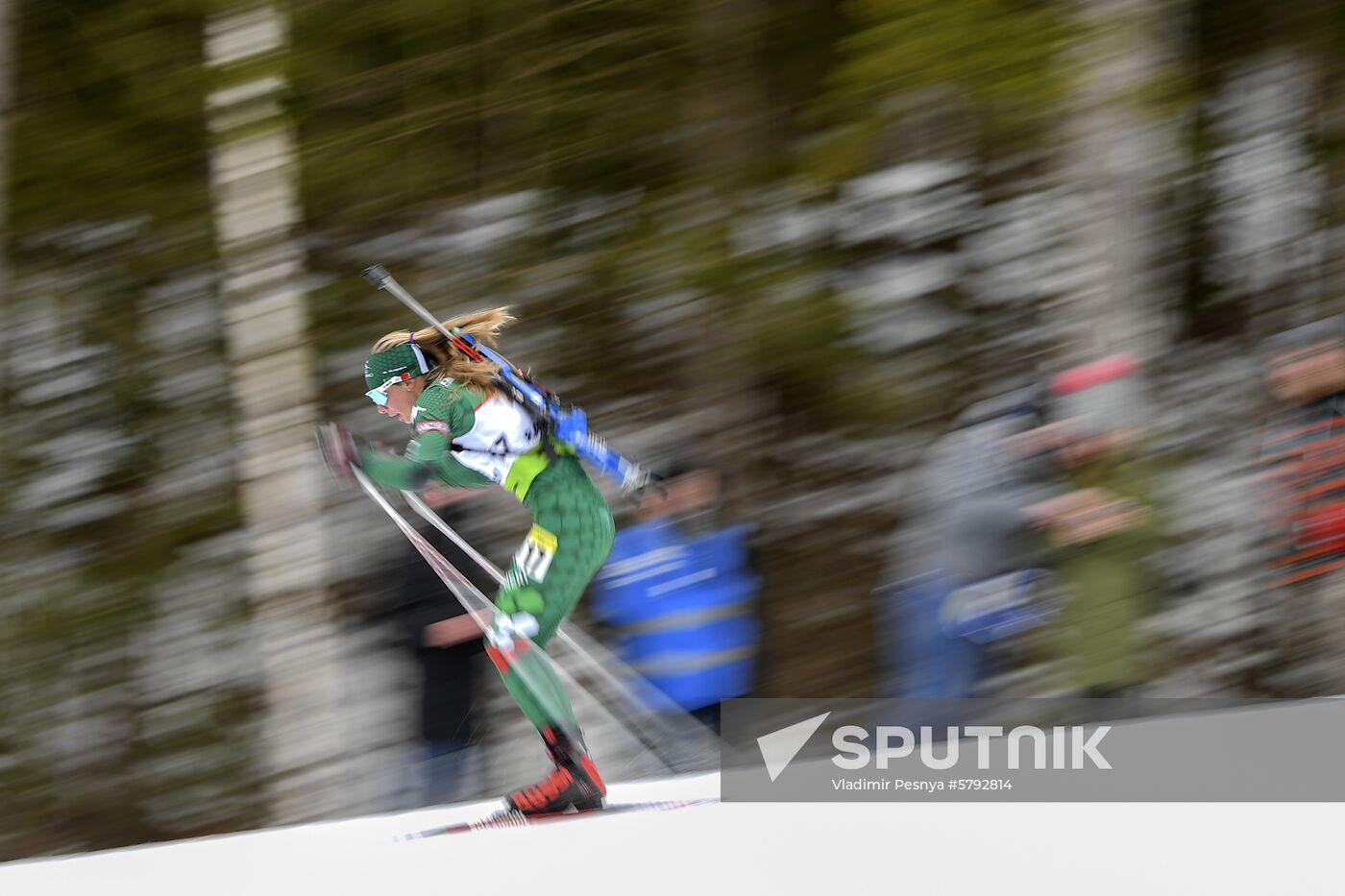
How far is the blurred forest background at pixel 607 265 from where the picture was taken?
3.83m

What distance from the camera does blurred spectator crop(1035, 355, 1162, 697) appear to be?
10.0ft

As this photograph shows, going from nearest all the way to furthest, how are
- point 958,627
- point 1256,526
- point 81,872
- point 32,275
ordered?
point 81,872, point 958,627, point 1256,526, point 32,275

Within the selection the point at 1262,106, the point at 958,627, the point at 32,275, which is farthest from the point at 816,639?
the point at 32,275

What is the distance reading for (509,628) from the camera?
8.94 ft

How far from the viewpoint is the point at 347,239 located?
13.1 feet

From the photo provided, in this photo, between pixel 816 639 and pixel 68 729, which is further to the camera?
pixel 68 729

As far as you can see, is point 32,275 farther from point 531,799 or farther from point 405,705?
point 531,799

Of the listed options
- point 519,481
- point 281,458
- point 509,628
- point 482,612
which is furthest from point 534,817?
point 281,458

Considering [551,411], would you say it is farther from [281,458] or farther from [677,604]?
[281,458]

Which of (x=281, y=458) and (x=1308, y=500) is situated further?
(x=281, y=458)

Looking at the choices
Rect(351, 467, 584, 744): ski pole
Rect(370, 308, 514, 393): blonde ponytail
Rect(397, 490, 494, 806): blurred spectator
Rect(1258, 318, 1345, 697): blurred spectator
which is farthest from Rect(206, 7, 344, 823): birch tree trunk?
Rect(1258, 318, 1345, 697): blurred spectator

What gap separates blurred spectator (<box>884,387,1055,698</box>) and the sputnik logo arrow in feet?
1.12

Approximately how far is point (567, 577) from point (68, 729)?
7.70 ft

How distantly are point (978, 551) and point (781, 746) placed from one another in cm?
60
